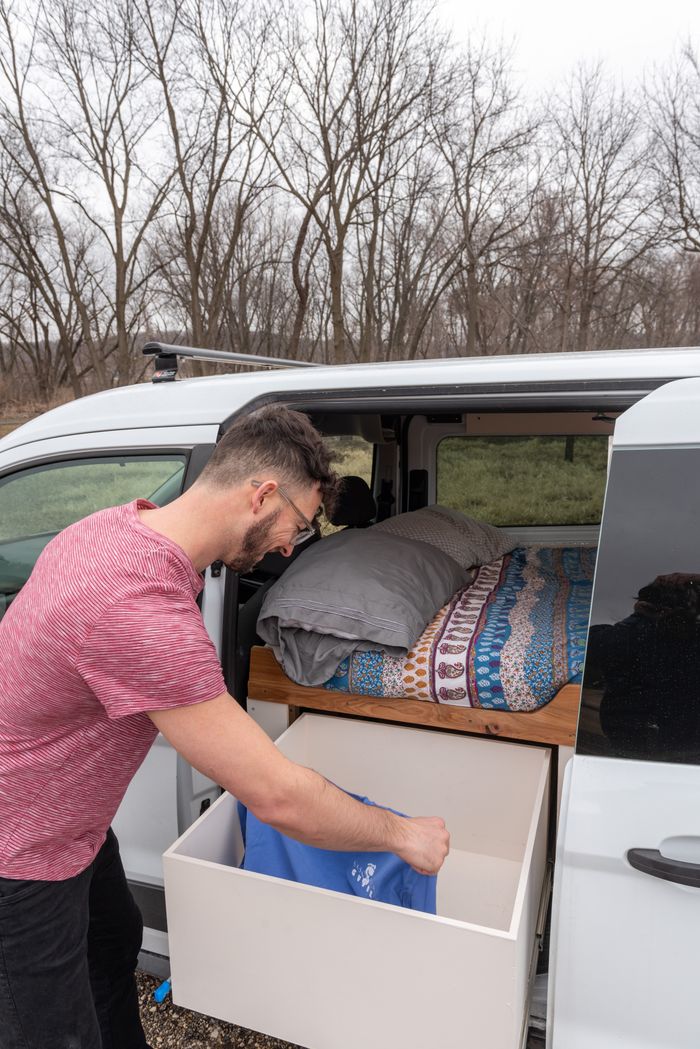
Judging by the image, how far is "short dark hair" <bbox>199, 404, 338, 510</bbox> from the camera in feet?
4.21

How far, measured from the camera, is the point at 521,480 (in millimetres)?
3855

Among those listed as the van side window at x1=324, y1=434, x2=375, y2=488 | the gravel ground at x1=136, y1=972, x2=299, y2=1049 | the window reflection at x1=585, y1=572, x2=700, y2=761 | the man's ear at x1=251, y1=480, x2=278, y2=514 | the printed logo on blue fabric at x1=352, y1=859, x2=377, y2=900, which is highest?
the man's ear at x1=251, y1=480, x2=278, y2=514

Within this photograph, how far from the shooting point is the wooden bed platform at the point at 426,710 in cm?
198

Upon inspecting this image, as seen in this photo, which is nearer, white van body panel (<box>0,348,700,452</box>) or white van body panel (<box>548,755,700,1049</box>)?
white van body panel (<box>548,755,700,1049</box>)

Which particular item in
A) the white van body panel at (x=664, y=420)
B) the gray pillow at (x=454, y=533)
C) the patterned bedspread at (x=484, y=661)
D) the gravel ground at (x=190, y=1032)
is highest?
the white van body panel at (x=664, y=420)

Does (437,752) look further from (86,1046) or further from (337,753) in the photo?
(86,1046)

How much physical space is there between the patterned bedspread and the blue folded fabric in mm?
530

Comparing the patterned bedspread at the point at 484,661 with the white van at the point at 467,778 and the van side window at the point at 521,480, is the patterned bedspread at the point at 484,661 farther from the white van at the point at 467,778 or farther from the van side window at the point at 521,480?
the van side window at the point at 521,480

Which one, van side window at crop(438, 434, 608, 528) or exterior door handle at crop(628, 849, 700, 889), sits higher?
van side window at crop(438, 434, 608, 528)

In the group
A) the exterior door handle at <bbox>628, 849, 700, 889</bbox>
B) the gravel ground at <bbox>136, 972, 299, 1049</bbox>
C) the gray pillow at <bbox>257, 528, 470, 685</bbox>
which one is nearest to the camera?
the exterior door handle at <bbox>628, 849, 700, 889</bbox>

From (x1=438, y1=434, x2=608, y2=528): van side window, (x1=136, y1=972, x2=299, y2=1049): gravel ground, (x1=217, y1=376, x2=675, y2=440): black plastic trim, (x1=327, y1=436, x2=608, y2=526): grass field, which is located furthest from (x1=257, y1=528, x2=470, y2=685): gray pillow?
(x1=438, y1=434, x2=608, y2=528): van side window

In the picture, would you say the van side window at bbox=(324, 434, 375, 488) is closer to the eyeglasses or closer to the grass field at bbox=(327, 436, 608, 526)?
the grass field at bbox=(327, 436, 608, 526)

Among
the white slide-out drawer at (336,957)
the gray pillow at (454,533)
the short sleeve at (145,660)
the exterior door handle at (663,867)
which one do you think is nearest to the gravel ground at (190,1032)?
the white slide-out drawer at (336,957)

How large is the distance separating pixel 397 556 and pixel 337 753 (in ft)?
2.60
